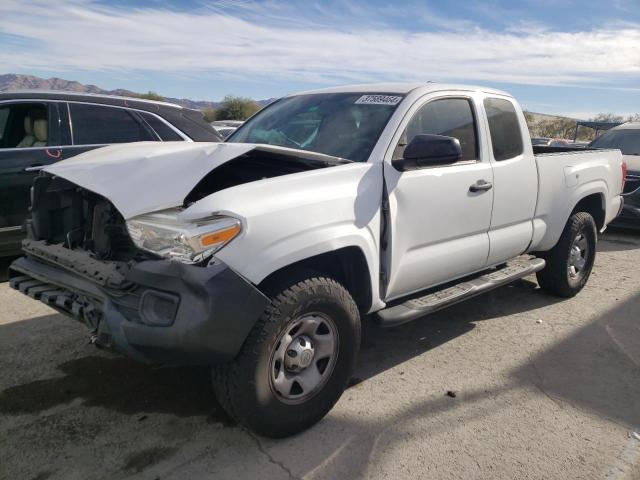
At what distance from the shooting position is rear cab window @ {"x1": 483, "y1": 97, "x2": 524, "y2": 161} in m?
4.17

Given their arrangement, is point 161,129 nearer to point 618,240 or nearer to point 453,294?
point 453,294

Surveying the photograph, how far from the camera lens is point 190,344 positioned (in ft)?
7.55

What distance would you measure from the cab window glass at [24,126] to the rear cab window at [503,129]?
441cm

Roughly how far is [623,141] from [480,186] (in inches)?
285

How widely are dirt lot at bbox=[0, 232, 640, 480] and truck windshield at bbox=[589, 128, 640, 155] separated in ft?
19.4

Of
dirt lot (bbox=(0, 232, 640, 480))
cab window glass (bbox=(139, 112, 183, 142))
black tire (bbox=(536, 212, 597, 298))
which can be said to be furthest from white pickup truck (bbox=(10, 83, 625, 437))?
cab window glass (bbox=(139, 112, 183, 142))

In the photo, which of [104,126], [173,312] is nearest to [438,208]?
[173,312]

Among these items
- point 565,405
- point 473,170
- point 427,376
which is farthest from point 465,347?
point 473,170

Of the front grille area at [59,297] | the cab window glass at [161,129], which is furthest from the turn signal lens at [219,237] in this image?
the cab window glass at [161,129]

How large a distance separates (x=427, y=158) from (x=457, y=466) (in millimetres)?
1724

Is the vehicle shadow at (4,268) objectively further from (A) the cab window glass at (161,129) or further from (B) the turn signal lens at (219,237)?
(B) the turn signal lens at (219,237)

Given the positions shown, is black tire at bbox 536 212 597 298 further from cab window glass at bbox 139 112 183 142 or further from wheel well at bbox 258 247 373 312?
cab window glass at bbox 139 112 183 142

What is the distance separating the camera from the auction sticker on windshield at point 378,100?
3.54m

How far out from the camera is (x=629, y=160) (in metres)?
8.79
